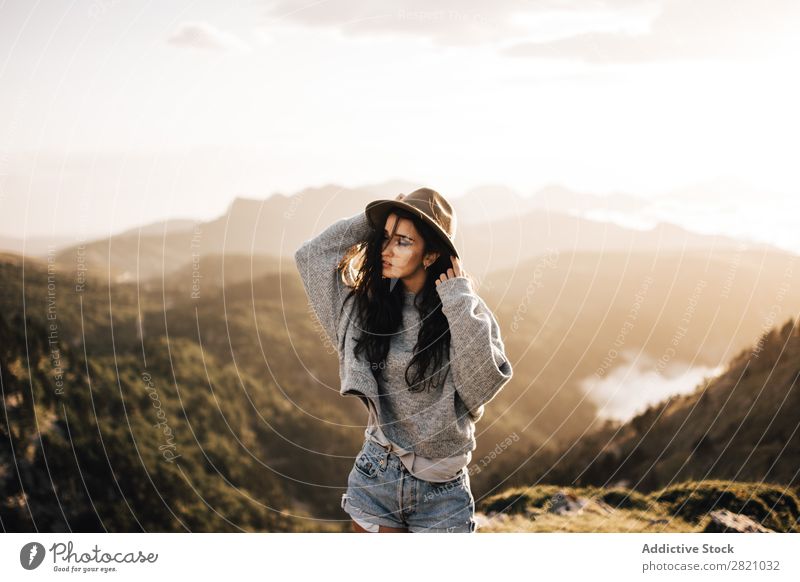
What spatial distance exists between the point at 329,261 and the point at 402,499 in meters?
1.09

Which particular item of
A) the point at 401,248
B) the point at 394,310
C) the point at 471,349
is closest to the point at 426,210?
the point at 401,248

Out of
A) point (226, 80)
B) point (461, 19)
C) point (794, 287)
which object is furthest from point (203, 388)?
point (794, 287)

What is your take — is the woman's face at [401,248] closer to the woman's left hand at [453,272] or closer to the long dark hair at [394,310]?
the long dark hair at [394,310]

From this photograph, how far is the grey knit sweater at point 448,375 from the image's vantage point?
134 inches

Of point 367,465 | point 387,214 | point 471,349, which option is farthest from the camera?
point 387,214

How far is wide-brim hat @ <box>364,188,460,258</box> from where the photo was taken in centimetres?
351

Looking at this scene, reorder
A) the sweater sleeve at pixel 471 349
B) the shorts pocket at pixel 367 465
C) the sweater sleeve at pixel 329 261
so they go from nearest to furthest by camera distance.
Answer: the sweater sleeve at pixel 471 349, the shorts pocket at pixel 367 465, the sweater sleeve at pixel 329 261

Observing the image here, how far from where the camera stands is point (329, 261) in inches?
146

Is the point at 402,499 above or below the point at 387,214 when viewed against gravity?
below

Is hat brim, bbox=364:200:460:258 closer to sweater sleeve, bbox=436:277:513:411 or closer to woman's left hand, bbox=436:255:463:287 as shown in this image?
woman's left hand, bbox=436:255:463:287

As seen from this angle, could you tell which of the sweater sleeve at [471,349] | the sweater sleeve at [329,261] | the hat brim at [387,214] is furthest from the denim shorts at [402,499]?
the hat brim at [387,214]

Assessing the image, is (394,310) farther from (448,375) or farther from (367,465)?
(367,465)

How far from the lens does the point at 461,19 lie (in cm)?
745

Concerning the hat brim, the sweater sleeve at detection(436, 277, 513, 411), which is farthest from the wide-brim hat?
the sweater sleeve at detection(436, 277, 513, 411)
